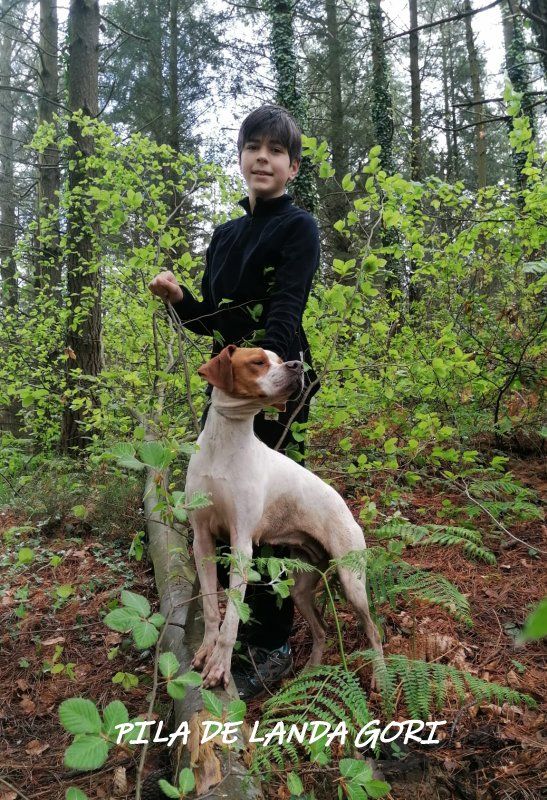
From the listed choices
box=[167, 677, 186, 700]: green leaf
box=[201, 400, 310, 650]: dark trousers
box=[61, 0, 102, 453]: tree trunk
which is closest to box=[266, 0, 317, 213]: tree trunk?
box=[61, 0, 102, 453]: tree trunk

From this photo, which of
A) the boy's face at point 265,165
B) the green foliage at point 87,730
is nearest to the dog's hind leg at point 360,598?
the green foliage at point 87,730

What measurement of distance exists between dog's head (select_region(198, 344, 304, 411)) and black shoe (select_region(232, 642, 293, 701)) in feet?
4.81

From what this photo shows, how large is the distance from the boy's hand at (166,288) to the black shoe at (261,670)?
1941 mm

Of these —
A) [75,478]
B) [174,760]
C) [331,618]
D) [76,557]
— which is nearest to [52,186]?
[75,478]

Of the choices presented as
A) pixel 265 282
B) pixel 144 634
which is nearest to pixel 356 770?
pixel 144 634

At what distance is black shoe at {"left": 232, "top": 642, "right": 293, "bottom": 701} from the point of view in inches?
111

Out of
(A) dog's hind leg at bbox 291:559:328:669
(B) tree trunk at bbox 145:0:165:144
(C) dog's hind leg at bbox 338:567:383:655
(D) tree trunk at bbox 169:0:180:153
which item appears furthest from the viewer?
(B) tree trunk at bbox 145:0:165:144

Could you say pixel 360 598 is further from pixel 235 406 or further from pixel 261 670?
pixel 235 406

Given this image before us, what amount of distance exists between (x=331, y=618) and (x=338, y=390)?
177 cm

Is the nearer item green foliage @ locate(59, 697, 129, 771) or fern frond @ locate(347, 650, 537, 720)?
green foliage @ locate(59, 697, 129, 771)

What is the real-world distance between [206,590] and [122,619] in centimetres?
94

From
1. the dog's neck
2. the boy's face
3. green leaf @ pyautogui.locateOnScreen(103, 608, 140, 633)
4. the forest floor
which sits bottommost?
the forest floor

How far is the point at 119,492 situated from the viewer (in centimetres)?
534

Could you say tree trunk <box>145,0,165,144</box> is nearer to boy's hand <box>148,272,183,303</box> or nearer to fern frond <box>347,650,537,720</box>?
boy's hand <box>148,272,183,303</box>
